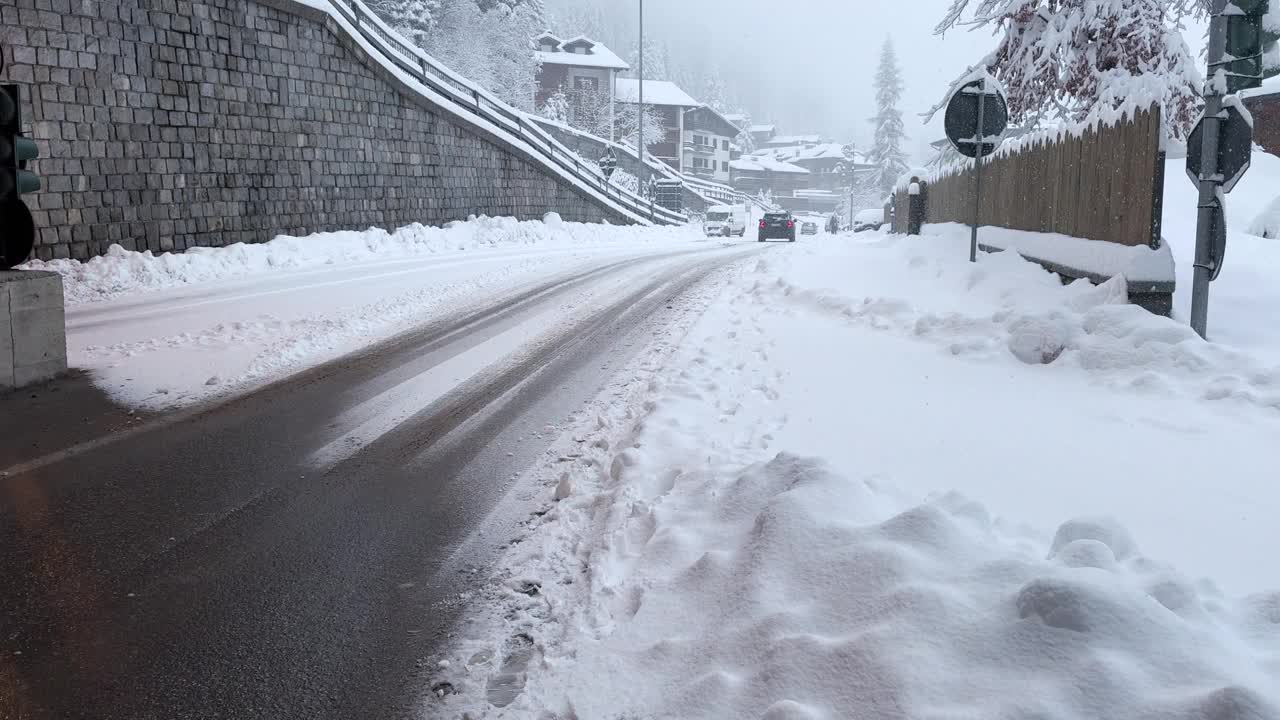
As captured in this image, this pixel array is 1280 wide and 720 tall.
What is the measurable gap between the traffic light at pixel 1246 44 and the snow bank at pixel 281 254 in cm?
1330

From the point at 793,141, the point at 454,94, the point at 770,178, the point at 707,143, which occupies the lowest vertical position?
the point at 454,94

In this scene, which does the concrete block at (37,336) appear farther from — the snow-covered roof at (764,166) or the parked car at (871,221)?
the snow-covered roof at (764,166)

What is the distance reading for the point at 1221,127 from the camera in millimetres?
7223

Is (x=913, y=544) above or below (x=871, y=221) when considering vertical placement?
below

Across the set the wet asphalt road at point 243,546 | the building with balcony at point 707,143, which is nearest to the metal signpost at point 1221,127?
the wet asphalt road at point 243,546

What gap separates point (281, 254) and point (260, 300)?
569 cm

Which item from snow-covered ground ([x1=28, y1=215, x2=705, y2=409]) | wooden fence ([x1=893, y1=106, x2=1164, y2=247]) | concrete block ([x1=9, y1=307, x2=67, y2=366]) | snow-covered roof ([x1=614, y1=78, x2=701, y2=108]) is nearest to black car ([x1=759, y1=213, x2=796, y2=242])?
snow-covered ground ([x1=28, y1=215, x2=705, y2=409])

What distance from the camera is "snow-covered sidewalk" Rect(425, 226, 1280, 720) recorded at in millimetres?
2457

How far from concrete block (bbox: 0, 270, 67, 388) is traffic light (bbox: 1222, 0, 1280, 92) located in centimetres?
988

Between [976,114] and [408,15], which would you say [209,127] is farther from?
[408,15]

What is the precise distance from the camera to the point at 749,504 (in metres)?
4.11

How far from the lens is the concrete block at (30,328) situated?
7297 millimetres

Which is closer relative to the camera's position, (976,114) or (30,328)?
(30,328)

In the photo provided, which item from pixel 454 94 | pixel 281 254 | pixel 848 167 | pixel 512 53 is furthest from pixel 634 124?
pixel 281 254
